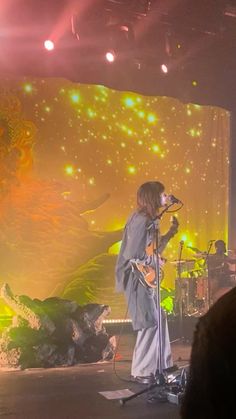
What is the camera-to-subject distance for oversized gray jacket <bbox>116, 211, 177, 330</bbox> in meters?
4.23

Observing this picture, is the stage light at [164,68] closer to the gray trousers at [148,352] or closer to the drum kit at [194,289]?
the drum kit at [194,289]

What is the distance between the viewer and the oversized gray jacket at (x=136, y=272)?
423 centimetres

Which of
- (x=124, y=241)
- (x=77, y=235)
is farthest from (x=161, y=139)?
(x=124, y=241)

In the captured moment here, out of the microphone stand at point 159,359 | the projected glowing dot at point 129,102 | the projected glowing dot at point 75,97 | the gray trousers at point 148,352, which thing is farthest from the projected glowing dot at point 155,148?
the gray trousers at point 148,352

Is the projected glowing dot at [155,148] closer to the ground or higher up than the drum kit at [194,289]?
higher up

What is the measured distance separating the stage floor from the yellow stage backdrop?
2.01 metres

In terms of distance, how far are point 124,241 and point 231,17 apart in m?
3.81

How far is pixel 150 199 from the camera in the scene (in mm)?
4367

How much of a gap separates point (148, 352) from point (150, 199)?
4.39 feet

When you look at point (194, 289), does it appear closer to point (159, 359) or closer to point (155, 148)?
point (155, 148)

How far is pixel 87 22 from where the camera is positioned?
6234 millimetres

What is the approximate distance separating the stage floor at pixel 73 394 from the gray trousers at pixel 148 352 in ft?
0.49

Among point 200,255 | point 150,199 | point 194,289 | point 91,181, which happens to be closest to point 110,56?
point 91,181

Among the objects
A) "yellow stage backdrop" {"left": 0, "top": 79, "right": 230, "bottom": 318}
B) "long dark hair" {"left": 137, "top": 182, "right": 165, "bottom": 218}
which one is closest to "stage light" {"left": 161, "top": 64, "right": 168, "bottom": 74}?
"yellow stage backdrop" {"left": 0, "top": 79, "right": 230, "bottom": 318}
